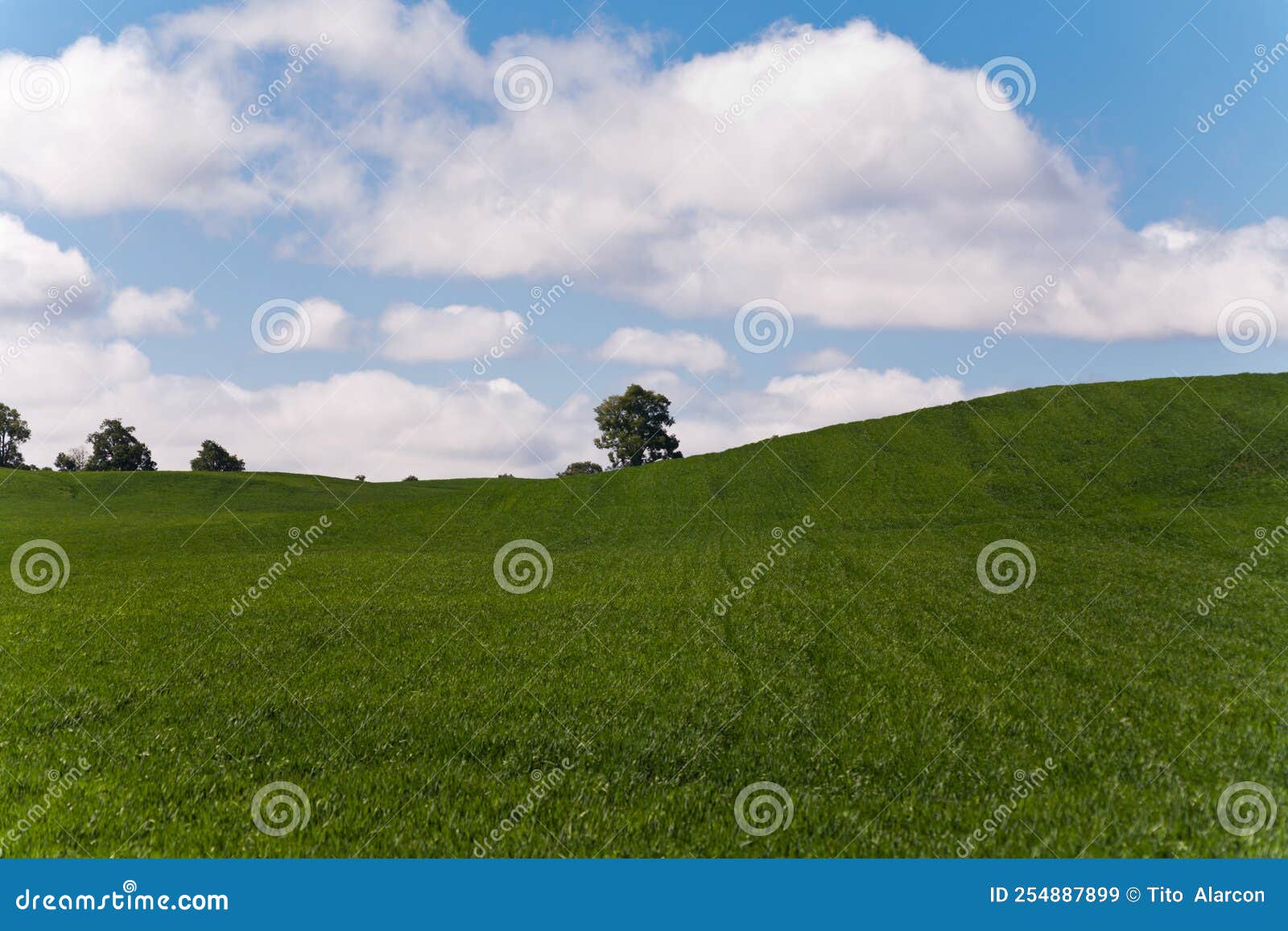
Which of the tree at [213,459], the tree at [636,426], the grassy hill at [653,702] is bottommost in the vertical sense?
the grassy hill at [653,702]

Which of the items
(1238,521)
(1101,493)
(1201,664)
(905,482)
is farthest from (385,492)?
(1201,664)

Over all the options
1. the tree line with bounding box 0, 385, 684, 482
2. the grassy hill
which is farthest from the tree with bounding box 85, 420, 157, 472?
the grassy hill

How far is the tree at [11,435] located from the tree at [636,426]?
90.8 meters

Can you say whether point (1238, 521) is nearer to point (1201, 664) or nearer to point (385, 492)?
point (1201, 664)

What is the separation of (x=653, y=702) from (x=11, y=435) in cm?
15042

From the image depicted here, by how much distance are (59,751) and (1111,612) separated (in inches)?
1134

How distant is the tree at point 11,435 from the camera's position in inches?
4884

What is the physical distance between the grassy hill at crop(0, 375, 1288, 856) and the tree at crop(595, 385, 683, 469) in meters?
75.9

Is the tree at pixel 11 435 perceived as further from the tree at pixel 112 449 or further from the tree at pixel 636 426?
the tree at pixel 636 426

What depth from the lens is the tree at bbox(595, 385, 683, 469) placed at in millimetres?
124000

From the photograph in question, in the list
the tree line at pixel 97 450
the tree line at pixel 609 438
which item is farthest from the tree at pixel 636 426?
the tree line at pixel 97 450

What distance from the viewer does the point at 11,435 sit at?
416ft

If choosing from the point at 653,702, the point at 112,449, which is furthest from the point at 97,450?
the point at 653,702

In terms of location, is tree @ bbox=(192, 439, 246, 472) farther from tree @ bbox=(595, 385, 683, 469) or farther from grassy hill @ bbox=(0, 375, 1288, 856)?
grassy hill @ bbox=(0, 375, 1288, 856)
